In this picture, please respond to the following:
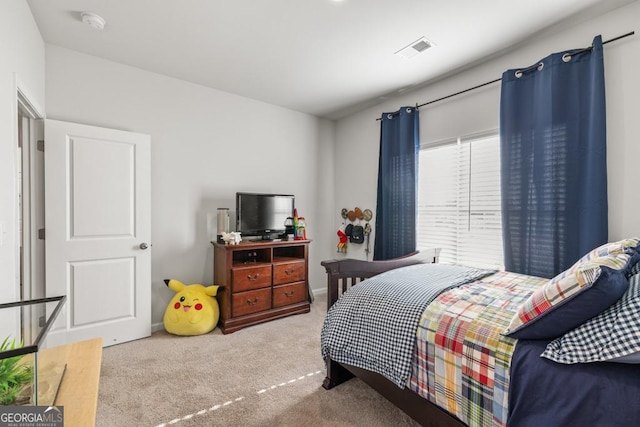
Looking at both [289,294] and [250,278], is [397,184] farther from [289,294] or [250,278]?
[250,278]

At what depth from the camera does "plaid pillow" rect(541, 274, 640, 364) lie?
3.07 feet

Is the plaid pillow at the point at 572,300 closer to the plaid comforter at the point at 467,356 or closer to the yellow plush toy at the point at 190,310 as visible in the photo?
the plaid comforter at the point at 467,356

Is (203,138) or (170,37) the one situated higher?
(170,37)

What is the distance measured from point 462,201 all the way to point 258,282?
2.24m

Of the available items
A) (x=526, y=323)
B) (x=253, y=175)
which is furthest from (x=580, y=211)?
(x=253, y=175)

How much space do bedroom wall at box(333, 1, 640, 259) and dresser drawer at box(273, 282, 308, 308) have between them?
0.92m

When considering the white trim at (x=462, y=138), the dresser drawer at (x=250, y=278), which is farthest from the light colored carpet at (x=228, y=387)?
the white trim at (x=462, y=138)

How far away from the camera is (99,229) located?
260 cm

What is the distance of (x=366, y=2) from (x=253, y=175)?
223cm

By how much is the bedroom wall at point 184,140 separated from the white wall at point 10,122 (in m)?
0.70

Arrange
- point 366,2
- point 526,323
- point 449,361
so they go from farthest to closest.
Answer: point 366,2 → point 449,361 → point 526,323

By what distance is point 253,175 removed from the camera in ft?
12.0

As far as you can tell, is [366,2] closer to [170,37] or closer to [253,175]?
[170,37]

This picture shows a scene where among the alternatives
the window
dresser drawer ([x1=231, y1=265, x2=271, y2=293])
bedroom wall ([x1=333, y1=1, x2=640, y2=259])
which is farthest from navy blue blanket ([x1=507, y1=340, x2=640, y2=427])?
dresser drawer ([x1=231, y1=265, x2=271, y2=293])
